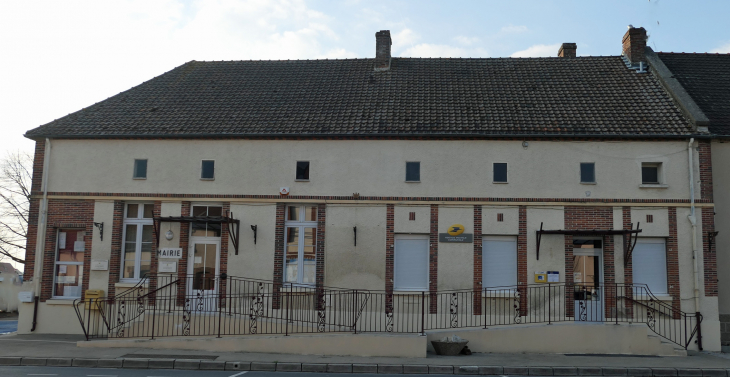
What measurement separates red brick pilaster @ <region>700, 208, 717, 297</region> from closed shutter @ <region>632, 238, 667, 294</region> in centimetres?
90

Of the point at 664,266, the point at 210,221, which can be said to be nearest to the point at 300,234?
the point at 210,221

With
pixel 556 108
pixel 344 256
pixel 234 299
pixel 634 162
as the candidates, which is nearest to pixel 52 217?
pixel 234 299

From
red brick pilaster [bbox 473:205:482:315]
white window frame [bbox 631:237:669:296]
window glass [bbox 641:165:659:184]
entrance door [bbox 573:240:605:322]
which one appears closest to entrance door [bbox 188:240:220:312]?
red brick pilaster [bbox 473:205:482:315]

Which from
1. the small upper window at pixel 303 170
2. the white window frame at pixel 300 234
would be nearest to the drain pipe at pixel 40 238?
the white window frame at pixel 300 234

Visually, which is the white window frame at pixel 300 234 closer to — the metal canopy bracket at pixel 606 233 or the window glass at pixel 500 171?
the window glass at pixel 500 171

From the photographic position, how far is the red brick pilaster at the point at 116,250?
582 inches

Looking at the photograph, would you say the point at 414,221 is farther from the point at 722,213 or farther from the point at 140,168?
the point at 722,213

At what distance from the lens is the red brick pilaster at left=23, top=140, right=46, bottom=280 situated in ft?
49.2

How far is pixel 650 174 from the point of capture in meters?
14.5

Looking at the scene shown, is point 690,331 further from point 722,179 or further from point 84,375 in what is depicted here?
point 84,375

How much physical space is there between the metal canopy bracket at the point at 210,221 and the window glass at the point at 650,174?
34.8 feet

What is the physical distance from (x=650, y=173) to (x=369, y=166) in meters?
7.28

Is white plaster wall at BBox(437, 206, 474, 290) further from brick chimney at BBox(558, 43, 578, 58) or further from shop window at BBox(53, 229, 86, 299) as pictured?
shop window at BBox(53, 229, 86, 299)

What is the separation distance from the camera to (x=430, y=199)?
47.6ft
